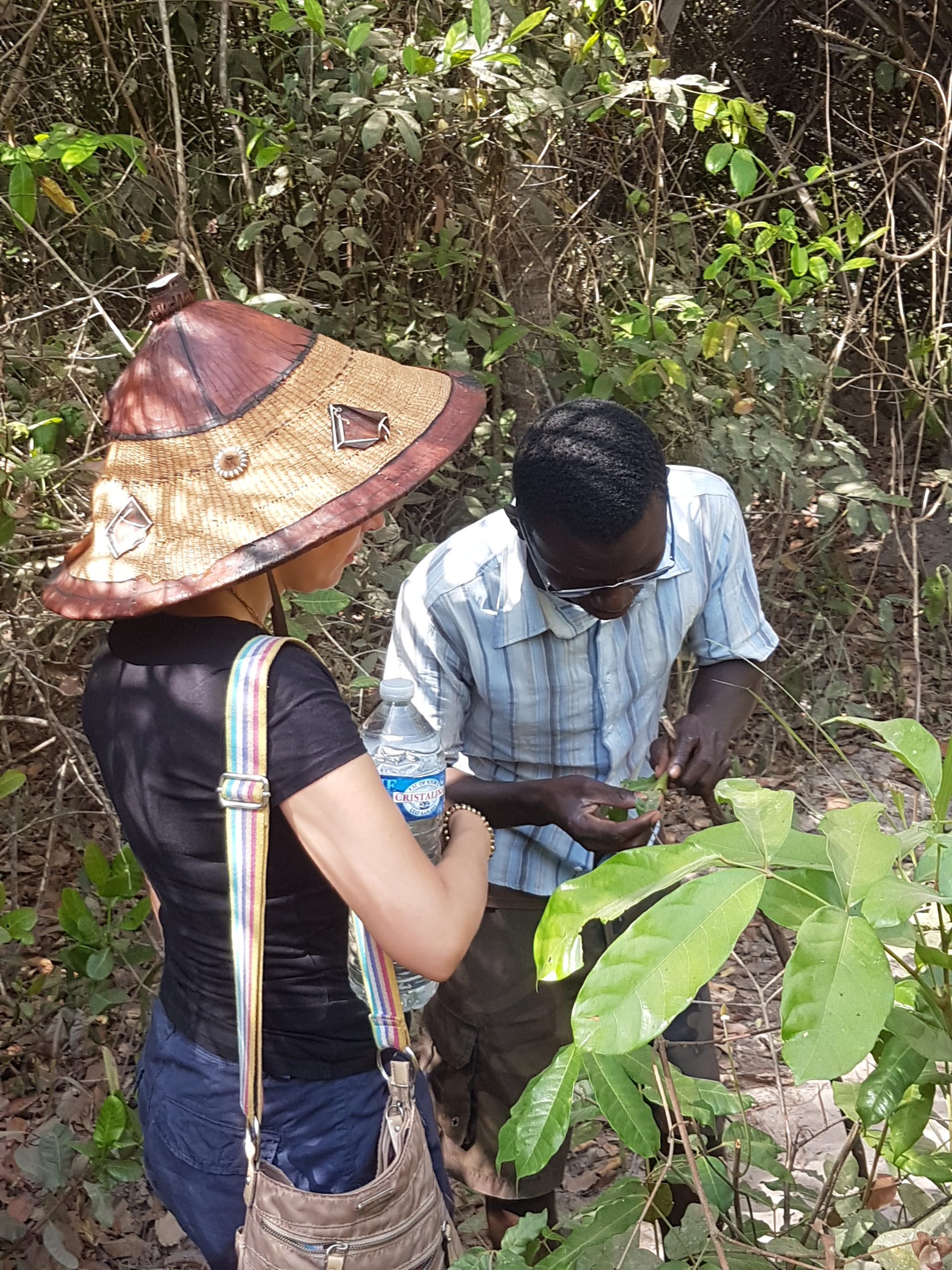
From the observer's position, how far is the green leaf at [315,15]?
2.78m

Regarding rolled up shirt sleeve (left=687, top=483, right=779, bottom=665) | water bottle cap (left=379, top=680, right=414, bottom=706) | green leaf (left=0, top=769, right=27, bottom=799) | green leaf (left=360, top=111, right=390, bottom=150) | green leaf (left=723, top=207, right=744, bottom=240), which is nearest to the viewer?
water bottle cap (left=379, top=680, right=414, bottom=706)

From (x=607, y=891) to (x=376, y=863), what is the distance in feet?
1.69

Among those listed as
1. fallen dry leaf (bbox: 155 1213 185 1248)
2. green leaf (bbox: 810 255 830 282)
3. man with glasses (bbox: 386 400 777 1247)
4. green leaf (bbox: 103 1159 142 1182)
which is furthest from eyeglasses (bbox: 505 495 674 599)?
green leaf (bbox: 810 255 830 282)

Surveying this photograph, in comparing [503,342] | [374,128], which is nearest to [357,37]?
[374,128]

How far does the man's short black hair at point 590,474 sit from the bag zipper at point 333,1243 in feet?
3.50

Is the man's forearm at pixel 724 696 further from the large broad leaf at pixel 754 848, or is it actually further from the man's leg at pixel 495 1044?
the large broad leaf at pixel 754 848

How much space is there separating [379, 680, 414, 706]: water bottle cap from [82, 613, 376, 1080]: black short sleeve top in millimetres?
241

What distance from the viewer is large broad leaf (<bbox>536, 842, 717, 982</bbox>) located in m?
0.81

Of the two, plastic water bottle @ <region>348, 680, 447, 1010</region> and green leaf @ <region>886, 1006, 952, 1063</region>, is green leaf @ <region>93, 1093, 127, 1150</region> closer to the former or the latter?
plastic water bottle @ <region>348, 680, 447, 1010</region>

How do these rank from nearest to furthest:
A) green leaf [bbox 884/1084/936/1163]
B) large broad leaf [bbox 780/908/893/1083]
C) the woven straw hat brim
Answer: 1. large broad leaf [bbox 780/908/893/1083]
2. green leaf [bbox 884/1084/936/1163]
3. the woven straw hat brim

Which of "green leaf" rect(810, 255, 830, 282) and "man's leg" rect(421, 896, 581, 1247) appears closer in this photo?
"man's leg" rect(421, 896, 581, 1247)

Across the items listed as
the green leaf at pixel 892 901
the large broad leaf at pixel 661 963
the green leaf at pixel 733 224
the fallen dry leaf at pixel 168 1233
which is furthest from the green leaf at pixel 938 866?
the green leaf at pixel 733 224

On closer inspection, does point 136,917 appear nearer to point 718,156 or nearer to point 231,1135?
point 231,1135

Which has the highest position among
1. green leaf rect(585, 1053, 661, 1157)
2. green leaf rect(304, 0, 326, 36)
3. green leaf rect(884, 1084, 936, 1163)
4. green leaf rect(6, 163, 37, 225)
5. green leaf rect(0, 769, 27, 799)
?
green leaf rect(304, 0, 326, 36)
